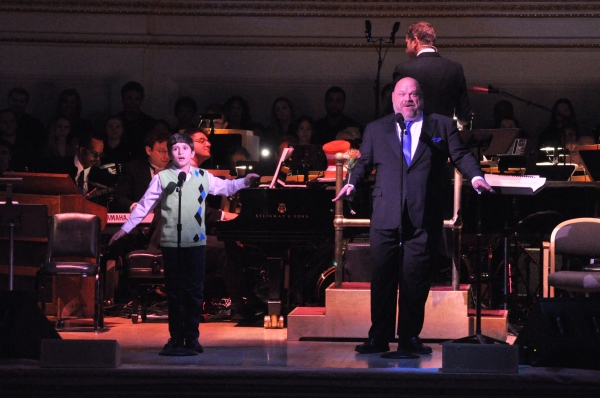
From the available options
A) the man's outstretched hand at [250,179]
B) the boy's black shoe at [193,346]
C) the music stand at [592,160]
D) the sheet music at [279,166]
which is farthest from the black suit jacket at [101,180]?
the music stand at [592,160]

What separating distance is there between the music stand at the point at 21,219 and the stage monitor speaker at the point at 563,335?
3.70 meters

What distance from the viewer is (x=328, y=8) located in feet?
36.0

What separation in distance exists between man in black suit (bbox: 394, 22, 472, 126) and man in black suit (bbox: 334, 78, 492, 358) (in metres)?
0.43

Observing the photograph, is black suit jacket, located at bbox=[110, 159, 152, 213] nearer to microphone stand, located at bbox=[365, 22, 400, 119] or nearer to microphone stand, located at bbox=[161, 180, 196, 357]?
microphone stand, located at bbox=[161, 180, 196, 357]

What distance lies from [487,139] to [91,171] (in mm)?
3883

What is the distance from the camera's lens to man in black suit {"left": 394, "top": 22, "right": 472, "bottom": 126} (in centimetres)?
618

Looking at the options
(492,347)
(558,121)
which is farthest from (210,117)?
(492,347)

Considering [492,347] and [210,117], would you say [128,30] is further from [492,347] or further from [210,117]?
[492,347]

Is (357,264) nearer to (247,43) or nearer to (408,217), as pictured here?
(408,217)

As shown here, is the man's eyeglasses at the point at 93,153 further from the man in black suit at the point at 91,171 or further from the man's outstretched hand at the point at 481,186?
the man's outstretched hand at the point at 481,186

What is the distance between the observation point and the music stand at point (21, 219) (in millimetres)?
Result: 7105

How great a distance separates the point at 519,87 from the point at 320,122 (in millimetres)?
2369

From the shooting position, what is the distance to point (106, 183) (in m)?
8.62

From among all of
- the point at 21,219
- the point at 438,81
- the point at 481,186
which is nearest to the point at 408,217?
the point at 481,186
